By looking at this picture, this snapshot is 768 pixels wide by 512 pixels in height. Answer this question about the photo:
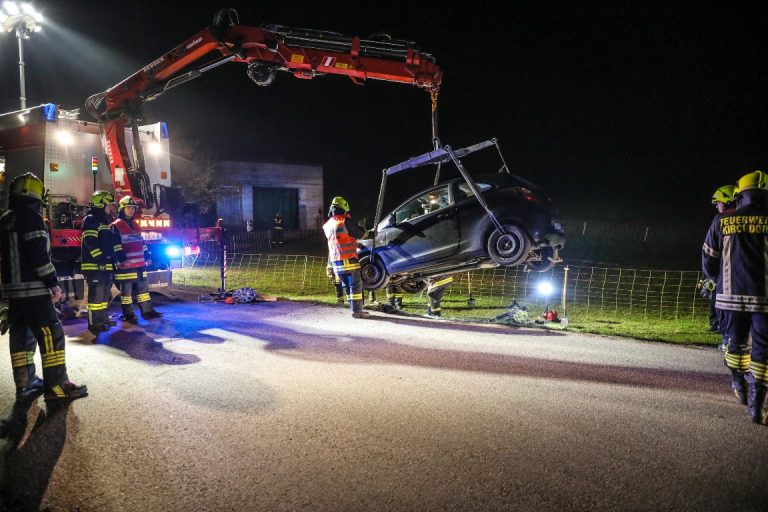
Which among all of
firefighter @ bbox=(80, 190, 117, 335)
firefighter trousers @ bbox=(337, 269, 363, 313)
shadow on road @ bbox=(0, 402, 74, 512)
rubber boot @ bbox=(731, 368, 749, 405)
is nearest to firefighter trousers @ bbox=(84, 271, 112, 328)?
firefighter @ bbox=(80, 190, 117, 335)

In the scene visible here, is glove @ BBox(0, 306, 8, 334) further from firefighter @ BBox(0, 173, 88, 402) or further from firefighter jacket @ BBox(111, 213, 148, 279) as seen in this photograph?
firefighter jacket @ BBox(111, 213, 148, 279)

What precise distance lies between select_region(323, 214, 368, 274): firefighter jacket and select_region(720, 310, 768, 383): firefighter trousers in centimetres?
560

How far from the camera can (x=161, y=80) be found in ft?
31.6

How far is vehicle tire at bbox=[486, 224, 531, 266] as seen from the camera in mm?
7262

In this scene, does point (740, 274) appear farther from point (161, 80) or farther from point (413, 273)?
point (161, 80)

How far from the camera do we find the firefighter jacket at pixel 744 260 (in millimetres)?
4074

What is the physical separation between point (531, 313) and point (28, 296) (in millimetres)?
7770

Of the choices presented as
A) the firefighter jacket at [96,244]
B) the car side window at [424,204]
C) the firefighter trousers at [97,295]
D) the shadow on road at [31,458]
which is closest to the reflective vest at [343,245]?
the car side window at [424,204]

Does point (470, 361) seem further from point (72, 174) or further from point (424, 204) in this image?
point (72, 174)

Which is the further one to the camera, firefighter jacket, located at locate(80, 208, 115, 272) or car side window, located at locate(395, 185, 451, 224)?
car side window, located at locate(395, 185, 451, 224)

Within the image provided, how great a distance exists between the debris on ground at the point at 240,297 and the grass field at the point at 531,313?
1.66ft

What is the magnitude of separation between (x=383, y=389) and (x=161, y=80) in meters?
8.14

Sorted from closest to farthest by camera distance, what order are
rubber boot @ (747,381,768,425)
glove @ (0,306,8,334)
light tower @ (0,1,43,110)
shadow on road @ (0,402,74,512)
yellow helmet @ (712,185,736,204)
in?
shadow on road @ (0,402,74,512) < rubber boot @ (747,381,768,425) < glove @ (0,306,8,334) < yellow helmet @ (712,185,736,204) < light tower @ (0,1,43,110)

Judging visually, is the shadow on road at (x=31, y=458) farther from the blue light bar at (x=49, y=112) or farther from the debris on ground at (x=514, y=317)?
the blue light bar at (x=49, y=112)
